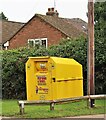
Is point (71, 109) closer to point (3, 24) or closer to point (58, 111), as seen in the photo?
point (58, 111)

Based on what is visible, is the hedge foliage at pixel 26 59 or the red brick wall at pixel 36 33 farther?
the red brick wall at pixel 36 33

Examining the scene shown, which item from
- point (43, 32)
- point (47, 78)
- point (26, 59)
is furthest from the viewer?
point (43, 32)

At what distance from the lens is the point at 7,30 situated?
41.9 meters

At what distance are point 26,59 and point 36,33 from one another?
15.5 m

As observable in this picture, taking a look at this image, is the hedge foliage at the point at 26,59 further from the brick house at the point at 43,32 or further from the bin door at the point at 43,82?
the brick house at the point at 43,32

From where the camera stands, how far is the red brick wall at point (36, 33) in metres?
33.5

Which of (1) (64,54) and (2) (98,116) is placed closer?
(2) (98,116)

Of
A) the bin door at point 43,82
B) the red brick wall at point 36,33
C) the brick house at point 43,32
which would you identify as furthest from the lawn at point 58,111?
the red brick wall at point 36,33

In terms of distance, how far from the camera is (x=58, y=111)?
12.8m

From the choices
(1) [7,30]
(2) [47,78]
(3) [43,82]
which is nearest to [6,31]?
(1) [7,30]

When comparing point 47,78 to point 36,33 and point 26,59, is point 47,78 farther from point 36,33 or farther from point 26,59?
point 36,33

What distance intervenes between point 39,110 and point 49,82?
149 cm

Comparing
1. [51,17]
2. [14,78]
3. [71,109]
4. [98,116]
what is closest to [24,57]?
[14,78]

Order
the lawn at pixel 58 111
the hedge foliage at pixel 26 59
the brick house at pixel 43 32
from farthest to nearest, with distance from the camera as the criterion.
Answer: the brick house at pixel 43 32 → the hedge foliage at pixel 26 59 → the lawn at pixel 58 111
